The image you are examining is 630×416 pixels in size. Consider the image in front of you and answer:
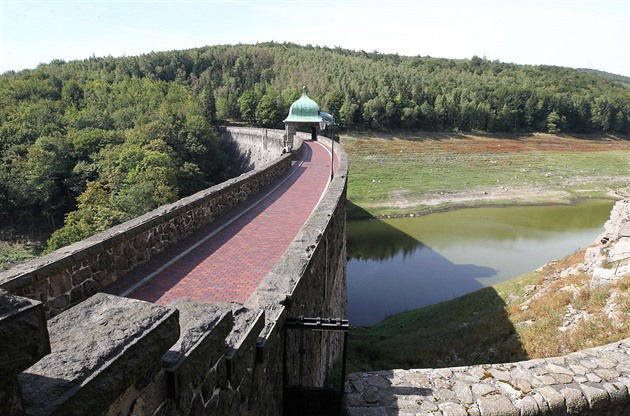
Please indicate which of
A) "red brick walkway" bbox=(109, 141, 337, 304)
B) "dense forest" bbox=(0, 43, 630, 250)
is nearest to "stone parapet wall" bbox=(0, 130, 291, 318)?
→ "red brick walkway" bbox=(109, 141, 337, 304)

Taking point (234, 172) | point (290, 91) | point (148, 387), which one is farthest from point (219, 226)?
point (290, 91)

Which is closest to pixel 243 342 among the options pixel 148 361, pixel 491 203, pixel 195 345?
pixel 195 345

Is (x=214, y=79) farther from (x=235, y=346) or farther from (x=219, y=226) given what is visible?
(x=235, y=346)

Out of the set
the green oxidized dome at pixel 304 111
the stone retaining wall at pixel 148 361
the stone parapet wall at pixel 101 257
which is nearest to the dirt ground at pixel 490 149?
the green oxidized dome at pixel 304 111

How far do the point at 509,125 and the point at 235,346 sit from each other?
82.4 meters

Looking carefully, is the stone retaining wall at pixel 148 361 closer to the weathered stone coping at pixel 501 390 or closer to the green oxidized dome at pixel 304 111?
the weathered stone coping at pixel 501 390

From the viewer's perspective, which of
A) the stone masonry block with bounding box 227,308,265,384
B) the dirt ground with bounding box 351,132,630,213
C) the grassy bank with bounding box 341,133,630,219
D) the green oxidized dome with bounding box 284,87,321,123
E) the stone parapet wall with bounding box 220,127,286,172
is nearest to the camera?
the stone masonry block with bounding box 227,308,265,384

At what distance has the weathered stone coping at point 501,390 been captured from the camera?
16.1ft

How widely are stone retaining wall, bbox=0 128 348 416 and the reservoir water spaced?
13855mm

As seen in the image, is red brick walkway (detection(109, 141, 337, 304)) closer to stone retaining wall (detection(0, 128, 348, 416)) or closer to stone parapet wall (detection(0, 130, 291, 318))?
stone parapet wall (detection(0, 130, 291, 318))

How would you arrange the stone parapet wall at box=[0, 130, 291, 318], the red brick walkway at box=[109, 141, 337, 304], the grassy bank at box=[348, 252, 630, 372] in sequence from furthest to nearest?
1. the grassy bank at box=[348, 252, 630, 372]
2. the red brick walkway at box=[109, 141, 337, 304]
3. the stone parapet wall at box=[0, 130, 291, 318]

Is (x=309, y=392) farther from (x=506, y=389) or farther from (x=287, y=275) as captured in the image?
(x=506, y=389)

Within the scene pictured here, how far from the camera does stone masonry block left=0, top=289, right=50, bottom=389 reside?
144 centimetres

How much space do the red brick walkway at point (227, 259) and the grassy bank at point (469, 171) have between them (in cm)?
2248
